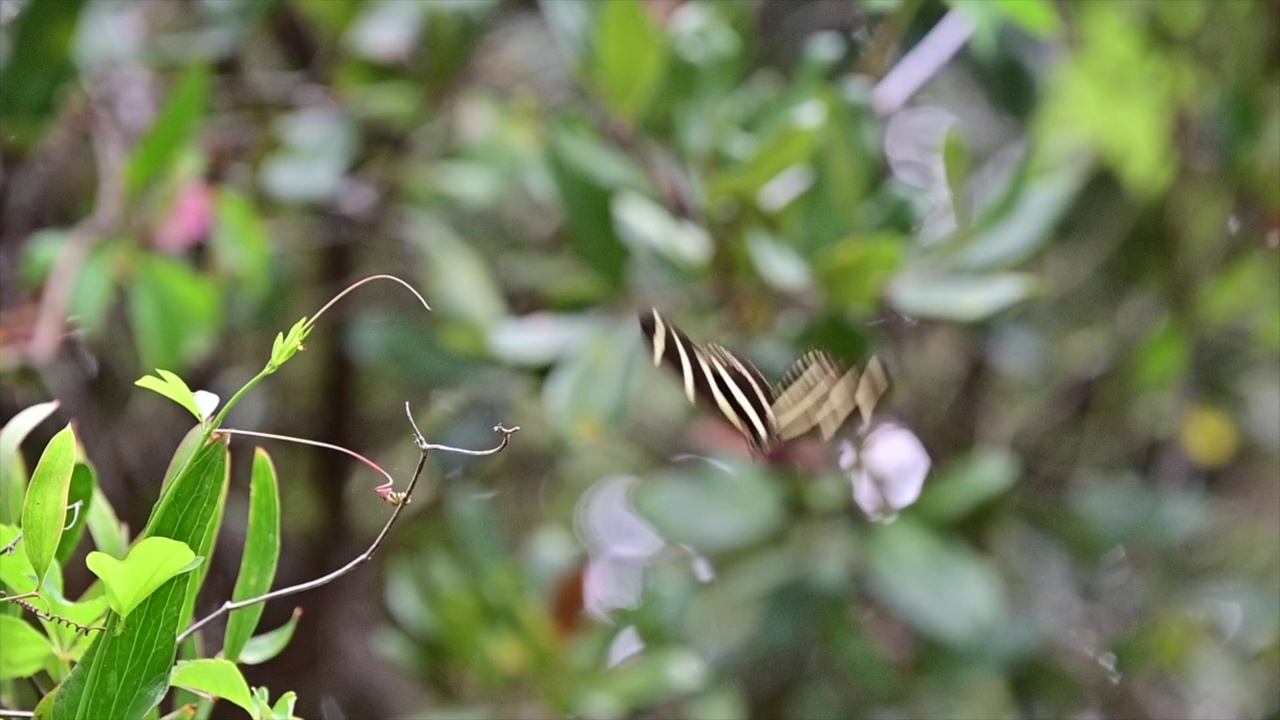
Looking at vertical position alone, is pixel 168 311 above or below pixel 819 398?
below

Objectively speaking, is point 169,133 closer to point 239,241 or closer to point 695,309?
point 239,241

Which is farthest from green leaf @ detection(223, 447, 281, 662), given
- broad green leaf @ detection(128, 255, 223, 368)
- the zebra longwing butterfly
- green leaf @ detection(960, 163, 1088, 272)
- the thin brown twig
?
green leaf @ detection(960, 163, 1088, 272)

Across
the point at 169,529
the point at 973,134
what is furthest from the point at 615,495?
the point at 169,529

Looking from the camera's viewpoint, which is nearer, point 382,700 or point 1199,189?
point 1199,189

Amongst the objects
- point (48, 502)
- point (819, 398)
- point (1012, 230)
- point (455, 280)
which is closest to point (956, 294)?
point (1012, 230)

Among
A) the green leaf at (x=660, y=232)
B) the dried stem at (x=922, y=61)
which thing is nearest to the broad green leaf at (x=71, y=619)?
the green leaf at (x=660, y=232)

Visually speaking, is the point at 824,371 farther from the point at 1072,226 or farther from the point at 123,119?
the point at 1072,226
